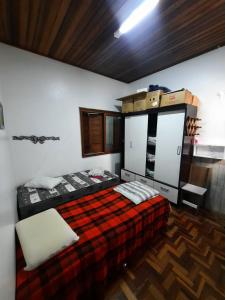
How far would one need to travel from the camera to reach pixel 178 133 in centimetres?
221

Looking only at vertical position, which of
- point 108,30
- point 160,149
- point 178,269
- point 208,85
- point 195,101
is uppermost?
point 108,30

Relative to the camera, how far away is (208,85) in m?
2.22

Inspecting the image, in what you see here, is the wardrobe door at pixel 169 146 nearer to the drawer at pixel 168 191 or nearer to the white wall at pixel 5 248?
the drawer at pixel 168 191

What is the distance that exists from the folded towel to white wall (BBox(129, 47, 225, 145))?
1.44 meters

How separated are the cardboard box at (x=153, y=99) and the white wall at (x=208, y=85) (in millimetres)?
585

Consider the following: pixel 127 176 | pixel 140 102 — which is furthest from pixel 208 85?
pixel 127 176

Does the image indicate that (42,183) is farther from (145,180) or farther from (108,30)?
(108,30)

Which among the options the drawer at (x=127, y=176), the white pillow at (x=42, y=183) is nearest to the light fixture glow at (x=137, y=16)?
the white pillow at (x=42, y=183)

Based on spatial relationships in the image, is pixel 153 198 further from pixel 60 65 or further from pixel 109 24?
pixel 60 65

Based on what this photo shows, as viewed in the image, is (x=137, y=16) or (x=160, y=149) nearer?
(x=137, y=16)

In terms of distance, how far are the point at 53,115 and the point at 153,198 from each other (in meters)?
2.20

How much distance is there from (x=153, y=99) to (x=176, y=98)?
43 centimetres

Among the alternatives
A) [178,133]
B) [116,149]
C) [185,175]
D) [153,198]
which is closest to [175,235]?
[153,198]

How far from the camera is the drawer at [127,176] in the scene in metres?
3.14
